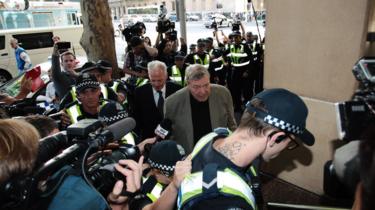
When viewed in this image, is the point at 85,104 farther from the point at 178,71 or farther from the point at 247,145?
the point at 178,71

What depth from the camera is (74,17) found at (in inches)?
633

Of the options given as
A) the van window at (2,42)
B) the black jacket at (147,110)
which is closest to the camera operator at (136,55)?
the black jacket at (147,110)

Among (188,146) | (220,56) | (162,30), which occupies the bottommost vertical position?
(188,146)

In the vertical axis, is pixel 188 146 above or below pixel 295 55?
below

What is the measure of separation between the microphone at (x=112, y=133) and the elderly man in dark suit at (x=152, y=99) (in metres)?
2.19

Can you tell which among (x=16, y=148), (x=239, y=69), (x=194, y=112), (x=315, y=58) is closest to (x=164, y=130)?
(x=194, y=112)

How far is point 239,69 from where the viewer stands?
688 centimetres

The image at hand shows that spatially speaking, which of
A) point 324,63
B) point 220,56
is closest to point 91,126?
point 324,63

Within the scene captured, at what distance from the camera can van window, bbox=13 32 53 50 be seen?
12.0 metres

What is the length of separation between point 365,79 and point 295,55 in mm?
1881

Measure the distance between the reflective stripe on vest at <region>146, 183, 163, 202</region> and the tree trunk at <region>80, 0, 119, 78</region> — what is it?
4648 mm

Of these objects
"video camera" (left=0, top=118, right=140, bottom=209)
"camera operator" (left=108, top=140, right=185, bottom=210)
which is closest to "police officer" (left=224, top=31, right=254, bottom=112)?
"camera operator" (left=108, top=140, right=185, bottom=210)

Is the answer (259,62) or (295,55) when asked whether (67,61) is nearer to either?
(295,55)

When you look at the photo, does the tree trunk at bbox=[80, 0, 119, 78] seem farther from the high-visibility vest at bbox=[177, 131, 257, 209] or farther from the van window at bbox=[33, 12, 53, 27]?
the van window at bbox=[33, 12, 53, 27]
